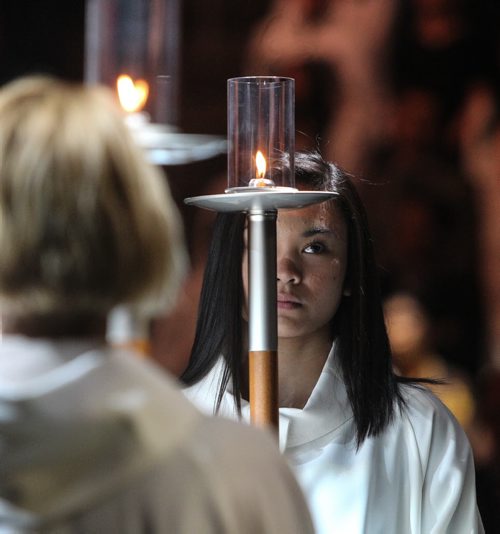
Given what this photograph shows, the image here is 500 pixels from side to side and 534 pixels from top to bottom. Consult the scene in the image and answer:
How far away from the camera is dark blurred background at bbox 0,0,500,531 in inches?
190

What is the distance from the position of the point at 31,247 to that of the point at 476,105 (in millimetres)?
3940

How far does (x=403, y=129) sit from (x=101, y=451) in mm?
3809

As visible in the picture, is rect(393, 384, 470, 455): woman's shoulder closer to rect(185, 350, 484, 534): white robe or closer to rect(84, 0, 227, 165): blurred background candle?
rect(185, 350, 484, 534): white robe

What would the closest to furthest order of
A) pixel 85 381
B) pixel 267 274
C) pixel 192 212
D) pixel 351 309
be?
pixel 85 381
pixel 267 274
pixel 351 309
pixel 192 212

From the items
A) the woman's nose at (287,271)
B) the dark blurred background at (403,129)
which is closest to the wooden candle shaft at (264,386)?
the woman's nose at (287,271)

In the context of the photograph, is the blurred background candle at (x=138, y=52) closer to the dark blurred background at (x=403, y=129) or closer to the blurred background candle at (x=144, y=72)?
the blurred background candle at (x=144, y=72)

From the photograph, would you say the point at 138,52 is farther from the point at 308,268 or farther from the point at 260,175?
the point at 308,268

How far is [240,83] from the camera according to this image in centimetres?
209

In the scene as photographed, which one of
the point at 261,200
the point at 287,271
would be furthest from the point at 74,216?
the point at 287,271

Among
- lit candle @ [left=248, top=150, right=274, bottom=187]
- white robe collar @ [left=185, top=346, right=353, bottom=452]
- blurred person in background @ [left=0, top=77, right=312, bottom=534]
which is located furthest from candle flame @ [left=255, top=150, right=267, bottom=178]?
white robe collar @ [left=185, top=346, right=353, bottom=452]

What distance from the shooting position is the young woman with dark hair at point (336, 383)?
2.65 m

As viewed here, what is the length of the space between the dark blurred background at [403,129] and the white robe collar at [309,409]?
1.91 m

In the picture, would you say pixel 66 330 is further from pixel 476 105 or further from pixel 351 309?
pixel 476 105

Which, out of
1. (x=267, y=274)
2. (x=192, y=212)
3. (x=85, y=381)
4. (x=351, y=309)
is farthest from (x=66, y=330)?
(x=192, y=212)
